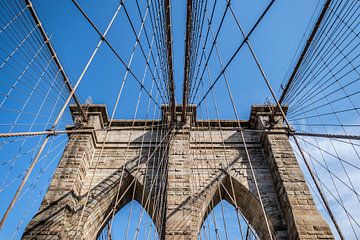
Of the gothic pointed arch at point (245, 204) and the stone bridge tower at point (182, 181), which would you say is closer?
the stone bridge tower at point (182, 181)

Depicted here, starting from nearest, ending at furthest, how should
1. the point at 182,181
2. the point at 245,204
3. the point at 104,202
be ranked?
the point at 182,181
the point at 104,202
the point at 245,204

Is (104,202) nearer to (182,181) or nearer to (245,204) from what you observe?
(182,181)

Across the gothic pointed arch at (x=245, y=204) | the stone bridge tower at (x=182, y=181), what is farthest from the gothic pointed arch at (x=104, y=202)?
the gothic pointed arch at (x=245, y=204)

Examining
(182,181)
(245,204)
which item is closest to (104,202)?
(182,181)

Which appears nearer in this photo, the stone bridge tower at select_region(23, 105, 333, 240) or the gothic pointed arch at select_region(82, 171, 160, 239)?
the stone bridge tower at select_region(23, 105, 333, 240)

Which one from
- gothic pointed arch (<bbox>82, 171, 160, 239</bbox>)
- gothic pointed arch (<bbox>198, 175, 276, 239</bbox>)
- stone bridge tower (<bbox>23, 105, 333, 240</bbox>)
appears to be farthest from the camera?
gothic pointed arch (<bbox>198, 175, 276, 239</bbox>)

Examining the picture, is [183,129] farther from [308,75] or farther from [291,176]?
[308,75]

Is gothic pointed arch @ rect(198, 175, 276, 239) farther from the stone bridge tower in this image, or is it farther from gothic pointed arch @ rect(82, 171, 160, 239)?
gothic pointed arch @ rect(82, 171, 160, 239)

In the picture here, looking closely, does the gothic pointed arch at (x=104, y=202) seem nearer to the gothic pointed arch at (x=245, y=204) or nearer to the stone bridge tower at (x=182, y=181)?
the stone bridge tower at (x=182, y=181)

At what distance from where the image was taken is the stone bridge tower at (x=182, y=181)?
494cm

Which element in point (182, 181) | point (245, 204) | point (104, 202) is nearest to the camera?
point (182, 181)

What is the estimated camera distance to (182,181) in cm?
571

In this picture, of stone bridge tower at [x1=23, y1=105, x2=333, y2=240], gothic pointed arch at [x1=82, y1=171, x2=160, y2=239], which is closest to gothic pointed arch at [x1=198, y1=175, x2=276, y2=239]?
stone bridge tower at [x1=23, y1=105, x2=333, y2=240]

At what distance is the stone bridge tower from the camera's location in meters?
4.94
